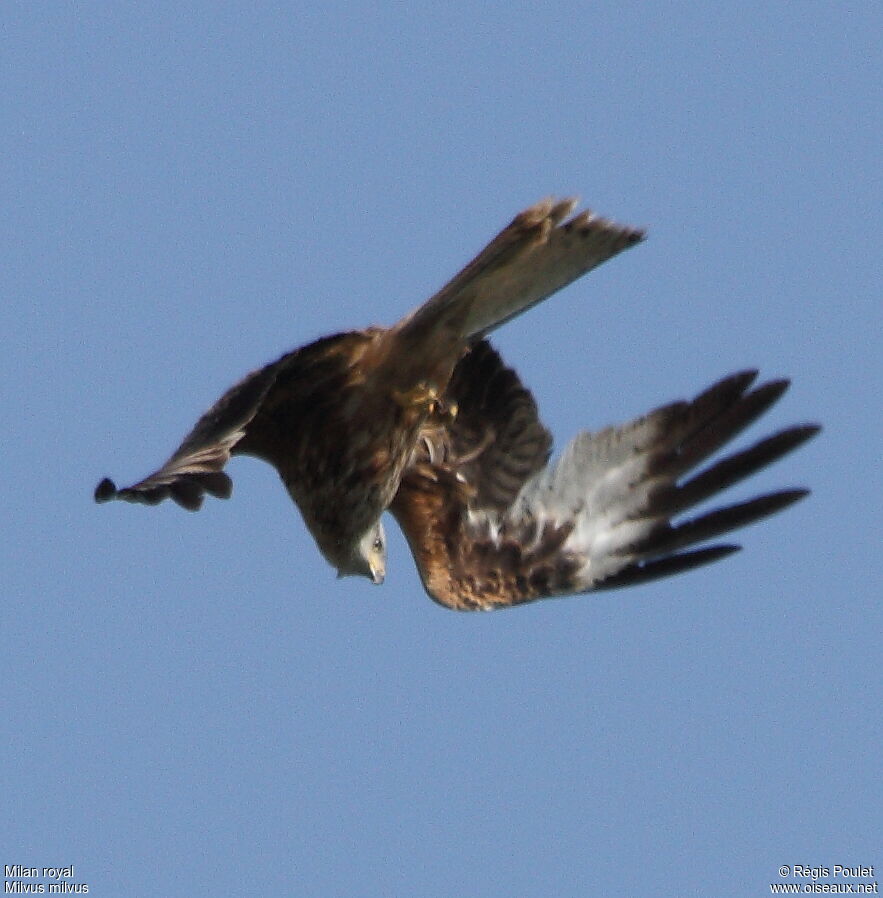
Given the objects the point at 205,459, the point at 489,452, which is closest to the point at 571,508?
the point at 489,452

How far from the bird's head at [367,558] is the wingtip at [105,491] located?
219 cm

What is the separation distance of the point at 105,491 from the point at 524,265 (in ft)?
7.27

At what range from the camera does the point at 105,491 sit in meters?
7.54

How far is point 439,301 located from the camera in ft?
29.3

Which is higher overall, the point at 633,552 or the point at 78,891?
the point at 633,552

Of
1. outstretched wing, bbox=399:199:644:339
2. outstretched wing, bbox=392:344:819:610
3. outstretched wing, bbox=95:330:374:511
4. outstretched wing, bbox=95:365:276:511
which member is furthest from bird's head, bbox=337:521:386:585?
outstretched wing, bbox=95:365:276:511

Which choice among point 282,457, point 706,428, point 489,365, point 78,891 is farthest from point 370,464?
point 78,891

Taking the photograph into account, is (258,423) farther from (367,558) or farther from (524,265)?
(524,265)

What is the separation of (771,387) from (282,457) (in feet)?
7.81

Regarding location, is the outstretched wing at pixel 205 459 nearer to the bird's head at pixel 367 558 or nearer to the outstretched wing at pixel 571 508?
the bird's head at pixel 367 558

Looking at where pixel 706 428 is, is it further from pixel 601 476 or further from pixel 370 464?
pixel 370 464

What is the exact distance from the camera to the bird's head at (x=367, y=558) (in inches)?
378

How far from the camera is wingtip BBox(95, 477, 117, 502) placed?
297 inches

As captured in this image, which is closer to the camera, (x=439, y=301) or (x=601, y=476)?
(x=439, y=301)
